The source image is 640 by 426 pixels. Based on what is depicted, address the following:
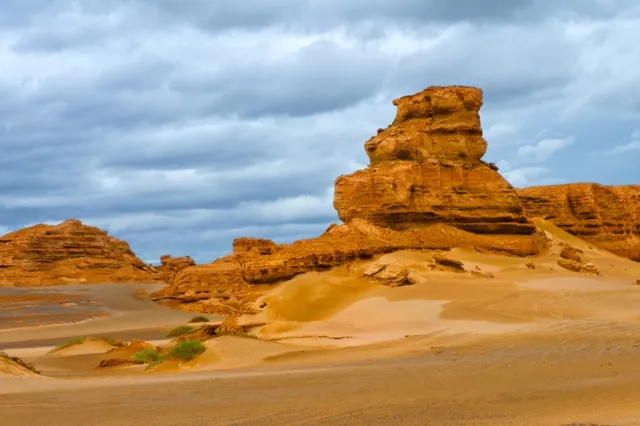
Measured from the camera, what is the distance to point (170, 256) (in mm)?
85688

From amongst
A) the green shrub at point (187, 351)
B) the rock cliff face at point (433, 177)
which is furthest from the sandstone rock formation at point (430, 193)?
the green shrub at point (187, 351)

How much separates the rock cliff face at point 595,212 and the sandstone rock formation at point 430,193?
465 inches

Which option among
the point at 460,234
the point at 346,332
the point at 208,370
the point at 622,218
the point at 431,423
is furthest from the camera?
the point at 622,218

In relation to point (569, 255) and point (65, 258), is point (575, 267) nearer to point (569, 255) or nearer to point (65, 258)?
point (569, 255)

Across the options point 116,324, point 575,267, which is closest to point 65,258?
point 116,324

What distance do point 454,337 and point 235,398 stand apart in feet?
28.2

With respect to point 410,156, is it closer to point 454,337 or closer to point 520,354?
point 454,337

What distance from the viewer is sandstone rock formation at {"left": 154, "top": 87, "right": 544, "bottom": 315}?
27.8 meters

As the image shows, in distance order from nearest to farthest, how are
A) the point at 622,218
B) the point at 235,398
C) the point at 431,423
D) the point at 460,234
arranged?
1. the point at 431,423
2. the point at 235,398
3. the point at 460,234
4. the point at 622,218

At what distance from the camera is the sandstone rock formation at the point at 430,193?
91.2 feet

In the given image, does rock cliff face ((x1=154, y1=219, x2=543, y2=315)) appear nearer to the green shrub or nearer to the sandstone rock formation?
the sandstone rock formation

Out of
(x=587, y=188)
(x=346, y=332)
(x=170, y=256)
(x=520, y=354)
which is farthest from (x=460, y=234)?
(x=170, y=256)

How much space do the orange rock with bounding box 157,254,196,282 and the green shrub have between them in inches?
2330

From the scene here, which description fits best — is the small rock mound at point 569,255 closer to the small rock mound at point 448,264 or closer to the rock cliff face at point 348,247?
the rock cliff face at point 348,247
